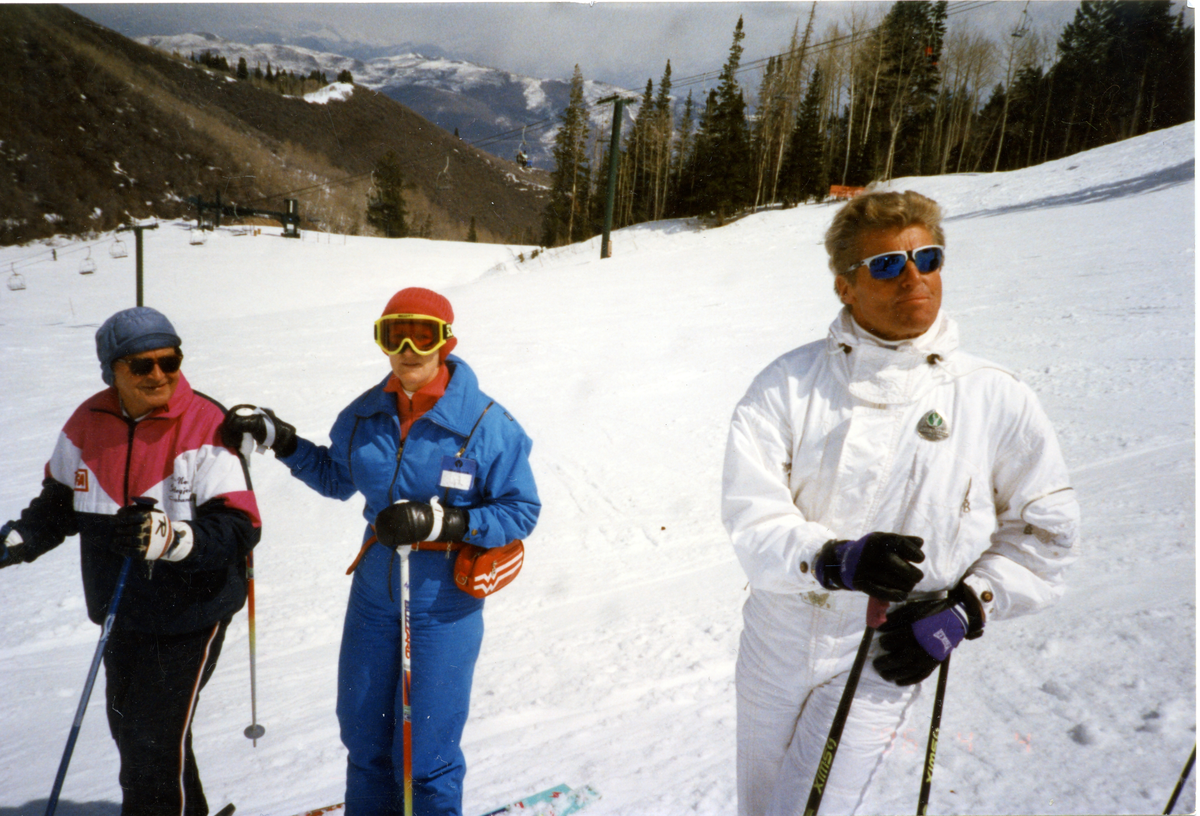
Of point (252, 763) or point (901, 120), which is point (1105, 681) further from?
point (901, 120)

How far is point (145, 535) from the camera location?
1777mm

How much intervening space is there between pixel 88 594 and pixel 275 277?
16.7 m

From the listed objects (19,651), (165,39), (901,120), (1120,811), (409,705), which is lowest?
(19,651)

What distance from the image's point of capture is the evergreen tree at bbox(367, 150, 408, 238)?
Result: 3503 cm

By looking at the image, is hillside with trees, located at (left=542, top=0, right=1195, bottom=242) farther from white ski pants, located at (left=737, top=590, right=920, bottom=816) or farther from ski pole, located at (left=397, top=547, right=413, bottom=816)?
ski pole, located at (left=397, top=547, right=413, bottom=816)

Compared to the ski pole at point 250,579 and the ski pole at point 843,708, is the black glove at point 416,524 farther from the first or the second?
the ski pole at point 843,708

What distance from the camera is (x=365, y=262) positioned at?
20.0m

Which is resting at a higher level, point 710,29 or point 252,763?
point 710,29

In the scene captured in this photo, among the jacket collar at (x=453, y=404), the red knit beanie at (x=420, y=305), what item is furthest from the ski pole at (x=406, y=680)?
the red knit beanie at (x=420, y=305)

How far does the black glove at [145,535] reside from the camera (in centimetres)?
177

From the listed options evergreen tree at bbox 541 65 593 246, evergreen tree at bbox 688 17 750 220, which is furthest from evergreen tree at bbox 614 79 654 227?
evergreen tree at bbox 688 17 750 220

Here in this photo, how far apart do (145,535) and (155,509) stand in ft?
0.56

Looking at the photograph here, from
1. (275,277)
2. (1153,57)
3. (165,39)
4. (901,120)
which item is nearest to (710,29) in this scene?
(1153,57)

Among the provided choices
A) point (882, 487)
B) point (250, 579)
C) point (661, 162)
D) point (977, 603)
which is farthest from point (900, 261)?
point (661, 162)
